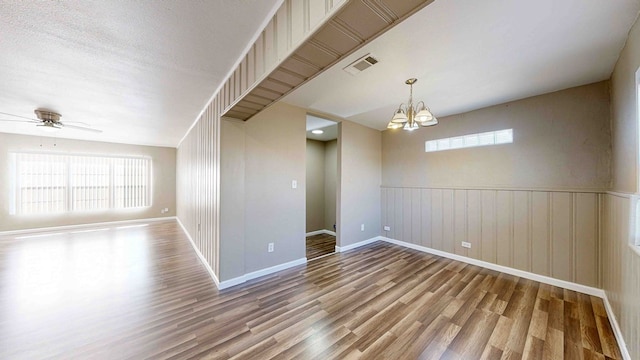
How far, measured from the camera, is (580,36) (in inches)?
70.4

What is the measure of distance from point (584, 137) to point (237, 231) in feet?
14.7

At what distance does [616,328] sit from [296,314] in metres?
2.83

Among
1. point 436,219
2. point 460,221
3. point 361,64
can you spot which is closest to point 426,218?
point 436,219

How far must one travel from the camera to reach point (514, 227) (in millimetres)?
3164

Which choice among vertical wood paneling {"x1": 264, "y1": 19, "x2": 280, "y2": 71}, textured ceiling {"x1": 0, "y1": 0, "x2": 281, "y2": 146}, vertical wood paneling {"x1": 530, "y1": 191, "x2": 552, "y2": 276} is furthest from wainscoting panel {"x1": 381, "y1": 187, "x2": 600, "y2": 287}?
textured ceiling {"x1": 0, "y1": 0, "x2": 281, "y2": 146}

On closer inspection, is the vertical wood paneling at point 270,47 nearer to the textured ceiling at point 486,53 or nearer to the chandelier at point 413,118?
the textured ceiling at point 486,53

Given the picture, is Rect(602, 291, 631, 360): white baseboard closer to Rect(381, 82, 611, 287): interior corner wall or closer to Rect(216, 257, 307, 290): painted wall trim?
Rect(381, 82, 611, 287): interior corner wall

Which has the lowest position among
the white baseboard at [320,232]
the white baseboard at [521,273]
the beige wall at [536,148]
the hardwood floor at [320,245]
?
the hardwood floor at [320,245]

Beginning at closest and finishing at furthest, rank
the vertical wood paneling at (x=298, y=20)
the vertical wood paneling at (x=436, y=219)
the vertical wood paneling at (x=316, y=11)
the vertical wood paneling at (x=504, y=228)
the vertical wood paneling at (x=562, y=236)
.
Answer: the vertical wood paneling at (x=316, y=11)
the vertical wood paneling at (x=298, y=20)
the vertical wood paneling at (x=562, y=236)
the vertical wood paneling at (x=504, y=228)
the vertical wood paneling at (x=436, y=219)

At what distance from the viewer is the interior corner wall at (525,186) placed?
263 centimetres

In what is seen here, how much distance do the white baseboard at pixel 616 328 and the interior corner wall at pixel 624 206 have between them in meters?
0.05

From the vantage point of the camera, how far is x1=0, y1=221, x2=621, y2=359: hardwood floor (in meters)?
1.74

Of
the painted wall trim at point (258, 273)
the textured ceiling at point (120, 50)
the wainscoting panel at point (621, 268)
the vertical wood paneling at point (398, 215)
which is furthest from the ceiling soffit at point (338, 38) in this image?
the vertical wood paneling at point (398, 215)

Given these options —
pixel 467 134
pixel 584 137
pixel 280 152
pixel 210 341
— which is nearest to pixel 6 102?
pixel 280 152
